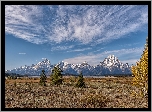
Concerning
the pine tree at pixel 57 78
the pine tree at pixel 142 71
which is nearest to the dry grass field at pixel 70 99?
the pine tree at pixel 142 71

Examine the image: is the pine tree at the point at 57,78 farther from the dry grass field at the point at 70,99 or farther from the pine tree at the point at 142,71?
the pine tree at the point at 142,71

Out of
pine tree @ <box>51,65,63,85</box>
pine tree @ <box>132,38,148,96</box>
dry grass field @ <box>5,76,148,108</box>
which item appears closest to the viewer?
dry grass field @ <box>5,76,148,108</box>

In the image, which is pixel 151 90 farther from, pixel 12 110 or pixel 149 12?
pixel 12 110

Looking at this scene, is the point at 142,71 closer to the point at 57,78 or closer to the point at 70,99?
the point at 70,99

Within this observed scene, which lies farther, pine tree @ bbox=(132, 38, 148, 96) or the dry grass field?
pine tree @ bbox=(132, 38, 148, 96)

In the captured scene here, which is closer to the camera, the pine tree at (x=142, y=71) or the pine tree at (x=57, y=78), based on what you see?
the pine tree at (x=142, y=71)

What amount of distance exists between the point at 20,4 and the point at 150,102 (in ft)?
25.5

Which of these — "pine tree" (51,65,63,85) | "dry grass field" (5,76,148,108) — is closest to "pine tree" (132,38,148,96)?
"dry grass field" (5,76,148,108)

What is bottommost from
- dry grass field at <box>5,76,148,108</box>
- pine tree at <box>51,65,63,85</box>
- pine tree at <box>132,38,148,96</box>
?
dry grass field at <box>5,76,148,108</box>

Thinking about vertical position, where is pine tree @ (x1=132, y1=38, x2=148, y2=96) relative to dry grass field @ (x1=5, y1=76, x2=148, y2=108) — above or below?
above

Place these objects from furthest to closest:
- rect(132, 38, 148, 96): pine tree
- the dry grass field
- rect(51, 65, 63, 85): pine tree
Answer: rect(51, 65, 63, 85): pine tree, rect(132, 38, 148, 96): pine tree, the dry grass field

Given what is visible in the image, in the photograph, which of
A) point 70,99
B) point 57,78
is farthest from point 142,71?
point 57,78

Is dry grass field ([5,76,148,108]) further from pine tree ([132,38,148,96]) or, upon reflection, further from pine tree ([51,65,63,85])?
pine tree ([51,65,63,85])

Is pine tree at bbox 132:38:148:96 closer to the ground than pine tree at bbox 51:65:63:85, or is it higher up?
higher up
